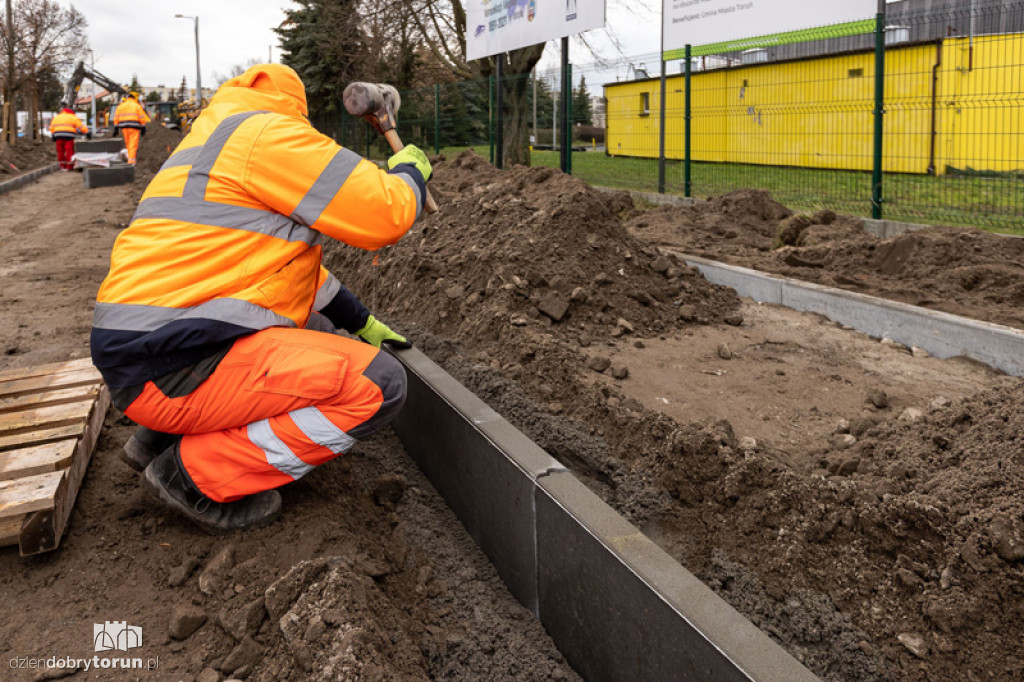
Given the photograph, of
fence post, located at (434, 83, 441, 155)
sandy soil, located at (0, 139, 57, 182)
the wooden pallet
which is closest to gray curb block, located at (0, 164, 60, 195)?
sandy soil, located at (0, 139, 57, 182)

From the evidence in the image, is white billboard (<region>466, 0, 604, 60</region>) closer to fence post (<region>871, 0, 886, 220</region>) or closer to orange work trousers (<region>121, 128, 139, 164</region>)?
fence post (<region>871, 0, 886, 220</region>)

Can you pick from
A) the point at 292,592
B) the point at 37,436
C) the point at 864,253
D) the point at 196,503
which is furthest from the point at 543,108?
the point at 292,592

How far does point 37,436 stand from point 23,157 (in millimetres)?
29699

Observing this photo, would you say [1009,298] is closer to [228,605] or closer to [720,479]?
[720,479]

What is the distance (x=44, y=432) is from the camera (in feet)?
12.2

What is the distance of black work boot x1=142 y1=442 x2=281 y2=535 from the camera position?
3248 millimetres

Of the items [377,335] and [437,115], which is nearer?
[377,335]

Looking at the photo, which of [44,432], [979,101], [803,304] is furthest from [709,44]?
[44,432]

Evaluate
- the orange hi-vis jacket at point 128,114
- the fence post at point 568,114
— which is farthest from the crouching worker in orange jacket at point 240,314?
the orange hi-vis jacket at point 128,114

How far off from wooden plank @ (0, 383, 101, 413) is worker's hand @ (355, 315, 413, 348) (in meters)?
1.37

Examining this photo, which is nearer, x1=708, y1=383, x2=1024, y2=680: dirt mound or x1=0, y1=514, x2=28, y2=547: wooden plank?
x1=708, y1=383, x2=1024, y2=680: dirt mound

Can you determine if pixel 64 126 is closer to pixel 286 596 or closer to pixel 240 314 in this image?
pixel 240 314

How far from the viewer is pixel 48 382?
14.5 ft

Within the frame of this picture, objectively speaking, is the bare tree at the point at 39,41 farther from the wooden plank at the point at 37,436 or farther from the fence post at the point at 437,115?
the wooden plank at the point at 37,436
